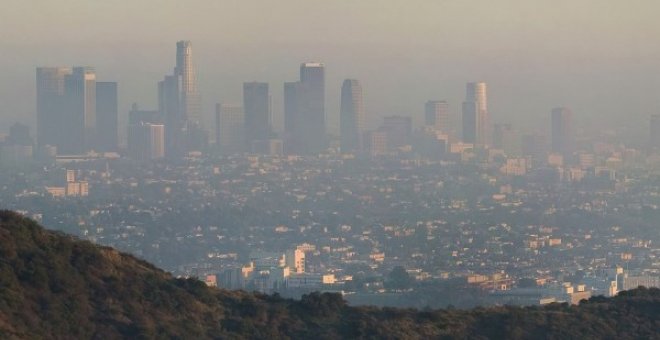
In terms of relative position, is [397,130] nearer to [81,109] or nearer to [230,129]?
[230,129]

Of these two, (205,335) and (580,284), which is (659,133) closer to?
(580,284)

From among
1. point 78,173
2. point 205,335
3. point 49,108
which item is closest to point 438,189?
point 78,173

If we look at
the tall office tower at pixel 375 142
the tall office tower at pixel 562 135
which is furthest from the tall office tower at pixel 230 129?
the tall office tower at pixel 562 135

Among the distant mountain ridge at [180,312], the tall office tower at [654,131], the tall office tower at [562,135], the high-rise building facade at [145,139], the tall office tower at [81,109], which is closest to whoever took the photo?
the distant mountain ridge at [180,312]

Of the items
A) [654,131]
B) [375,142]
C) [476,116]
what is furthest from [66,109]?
[654,131]

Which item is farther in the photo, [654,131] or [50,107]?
[50,107]

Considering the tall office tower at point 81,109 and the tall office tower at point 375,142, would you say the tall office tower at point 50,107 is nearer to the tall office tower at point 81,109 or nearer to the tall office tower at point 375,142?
the tall office tower at point 81,109
